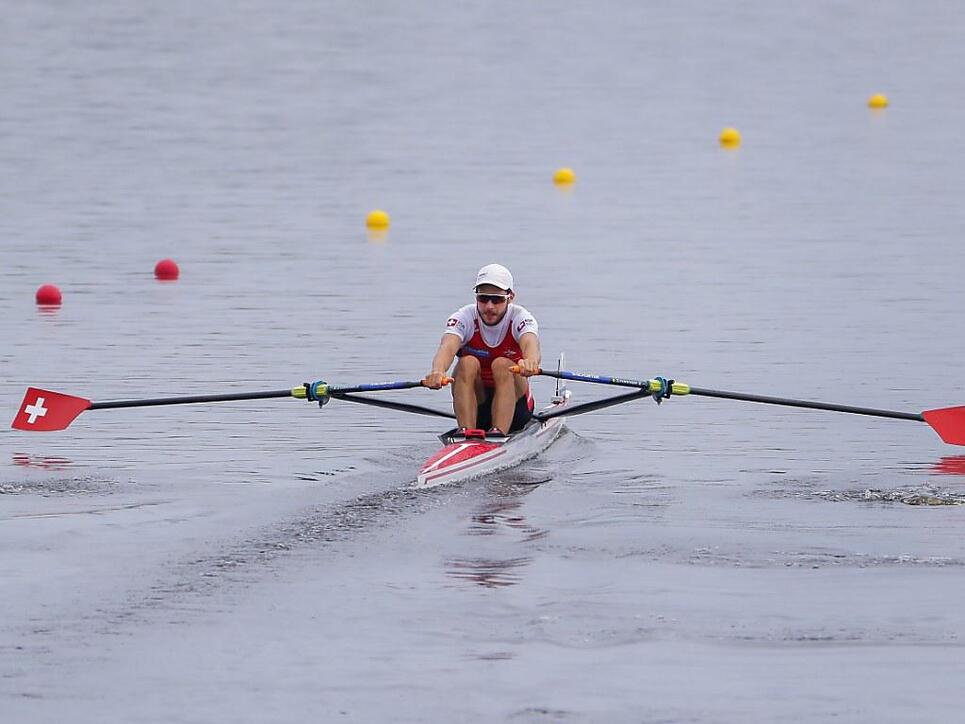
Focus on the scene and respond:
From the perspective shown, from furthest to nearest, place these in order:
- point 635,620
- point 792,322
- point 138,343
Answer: point 792,322 → point 138,343 → point 635,620

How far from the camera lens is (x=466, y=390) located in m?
14.1

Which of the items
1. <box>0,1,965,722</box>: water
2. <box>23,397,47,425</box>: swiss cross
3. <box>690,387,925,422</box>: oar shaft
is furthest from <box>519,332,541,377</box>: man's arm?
<box>23,397,47,425</box>: swiss cross

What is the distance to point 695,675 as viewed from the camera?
9273 mm

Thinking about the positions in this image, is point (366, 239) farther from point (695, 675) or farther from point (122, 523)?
point (695, 675)

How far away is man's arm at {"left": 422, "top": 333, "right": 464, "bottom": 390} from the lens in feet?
44.8

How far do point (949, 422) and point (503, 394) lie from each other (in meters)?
3.24

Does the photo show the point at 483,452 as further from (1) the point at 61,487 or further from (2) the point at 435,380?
(1) the point at 61,487

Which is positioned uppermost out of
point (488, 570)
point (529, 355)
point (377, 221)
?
point (377, 221)

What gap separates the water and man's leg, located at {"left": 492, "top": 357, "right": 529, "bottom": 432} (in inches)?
16.4

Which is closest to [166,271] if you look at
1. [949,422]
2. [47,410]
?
[47,410]

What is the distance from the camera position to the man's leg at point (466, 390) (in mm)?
14055

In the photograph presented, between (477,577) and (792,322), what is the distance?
33.2 ft

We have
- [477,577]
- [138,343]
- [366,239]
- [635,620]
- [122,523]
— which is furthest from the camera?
[366,239]

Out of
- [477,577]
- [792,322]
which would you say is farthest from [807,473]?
[792,322]
